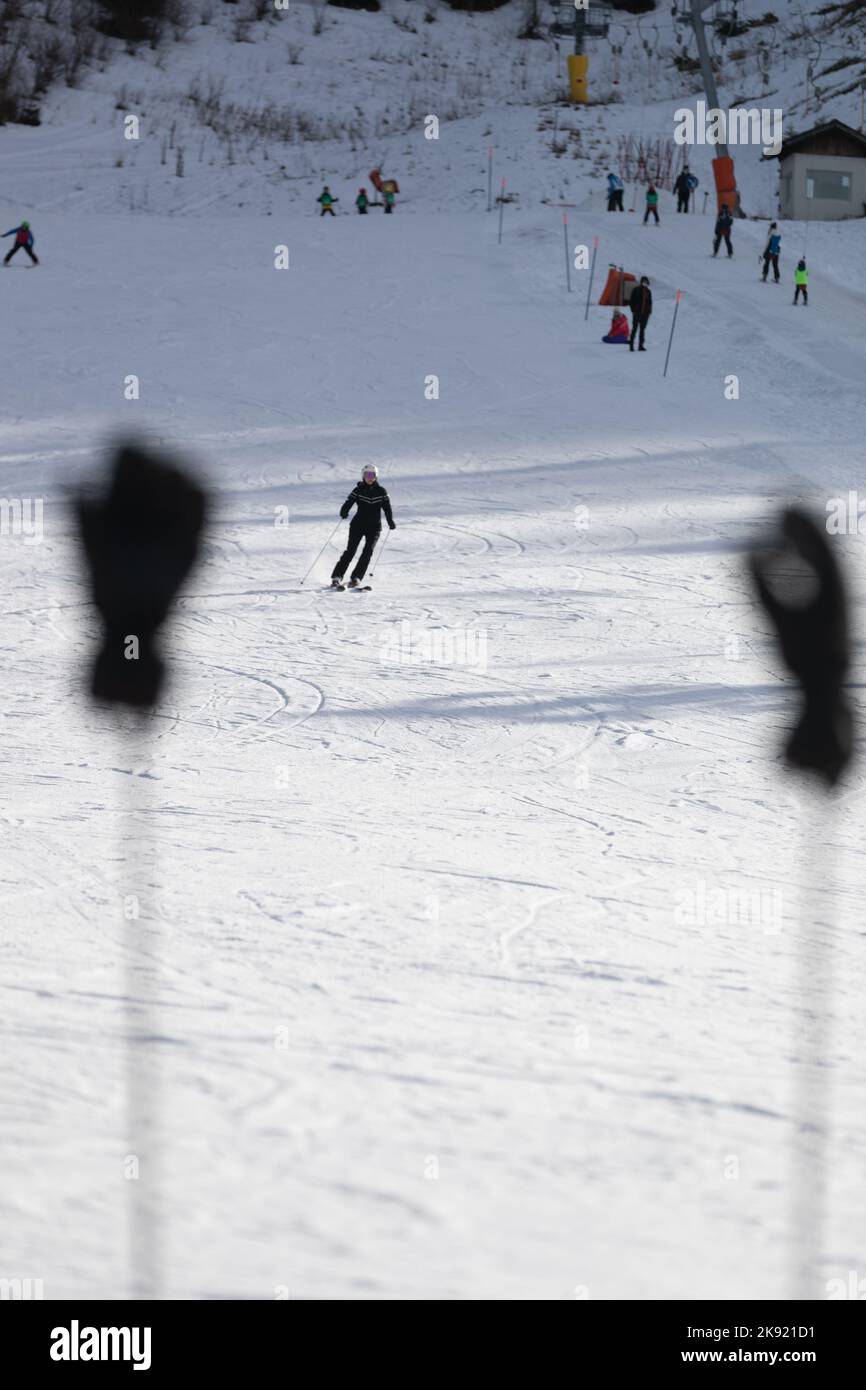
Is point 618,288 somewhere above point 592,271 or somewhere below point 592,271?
below

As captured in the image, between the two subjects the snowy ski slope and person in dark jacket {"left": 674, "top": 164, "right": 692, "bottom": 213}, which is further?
person in dark jacket {"left": 674, "top": 164, "right": 692, "bottom": 213}

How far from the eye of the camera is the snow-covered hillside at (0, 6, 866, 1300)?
4.92 meters

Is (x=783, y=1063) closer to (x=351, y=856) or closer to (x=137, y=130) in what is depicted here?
(x=351, y=856)

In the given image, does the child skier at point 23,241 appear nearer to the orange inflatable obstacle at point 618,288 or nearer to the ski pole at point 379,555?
the orange inflatable obstacle at point 618,288

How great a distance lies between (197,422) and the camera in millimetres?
21781

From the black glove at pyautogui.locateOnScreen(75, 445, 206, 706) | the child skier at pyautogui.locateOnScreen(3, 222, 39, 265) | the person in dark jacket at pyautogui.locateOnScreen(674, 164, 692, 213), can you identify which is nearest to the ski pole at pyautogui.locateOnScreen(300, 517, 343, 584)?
the black glove at pyautogui.locateOnScreen(75, 445, 206, 706)

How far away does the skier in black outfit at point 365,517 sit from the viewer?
14055mm

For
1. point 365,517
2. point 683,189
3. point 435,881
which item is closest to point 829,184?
point 683,189

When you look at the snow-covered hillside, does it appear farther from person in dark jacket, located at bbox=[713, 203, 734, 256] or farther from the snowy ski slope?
person in dark jacket, located at bbox=[713, 203, 734, 256]

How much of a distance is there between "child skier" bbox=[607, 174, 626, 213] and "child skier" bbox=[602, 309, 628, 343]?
1068 cm

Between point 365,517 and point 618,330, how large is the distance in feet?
46.0

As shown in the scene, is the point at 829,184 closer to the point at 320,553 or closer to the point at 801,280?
the point at 801,280

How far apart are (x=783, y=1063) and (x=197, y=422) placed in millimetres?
17455

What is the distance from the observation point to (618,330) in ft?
87.2
